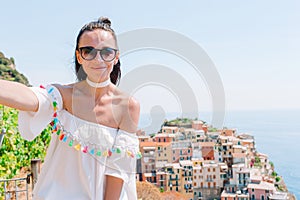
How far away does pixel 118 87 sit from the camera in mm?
776

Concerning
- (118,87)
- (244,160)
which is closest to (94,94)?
(118,87)

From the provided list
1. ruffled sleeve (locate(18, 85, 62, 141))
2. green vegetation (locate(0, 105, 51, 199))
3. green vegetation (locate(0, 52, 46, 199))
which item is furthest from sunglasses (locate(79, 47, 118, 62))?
green vegetation (locate(0, 105, 51, 199))

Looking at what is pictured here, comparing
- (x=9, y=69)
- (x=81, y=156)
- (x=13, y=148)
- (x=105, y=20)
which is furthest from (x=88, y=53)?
(x=9, y=69)

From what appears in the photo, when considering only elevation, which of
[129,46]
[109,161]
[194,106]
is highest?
[129,46]

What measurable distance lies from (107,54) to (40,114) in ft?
0.69

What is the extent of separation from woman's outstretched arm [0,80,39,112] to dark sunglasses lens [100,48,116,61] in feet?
0.60

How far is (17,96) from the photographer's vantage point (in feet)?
1.93

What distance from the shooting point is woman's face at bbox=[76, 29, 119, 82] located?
28.1 inches

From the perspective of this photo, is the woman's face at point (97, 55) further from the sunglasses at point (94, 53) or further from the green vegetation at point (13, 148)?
the green vegetation at point (13, 148)

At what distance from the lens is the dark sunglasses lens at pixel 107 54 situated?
0.71 meters

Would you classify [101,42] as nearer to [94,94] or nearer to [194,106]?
[94,94]

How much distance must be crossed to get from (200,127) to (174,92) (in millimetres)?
Result: 358

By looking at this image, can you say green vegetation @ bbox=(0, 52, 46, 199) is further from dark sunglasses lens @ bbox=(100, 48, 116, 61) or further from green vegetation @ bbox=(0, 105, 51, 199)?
dark sunglasses lens @ bbox=(100, 48, 116, 61)

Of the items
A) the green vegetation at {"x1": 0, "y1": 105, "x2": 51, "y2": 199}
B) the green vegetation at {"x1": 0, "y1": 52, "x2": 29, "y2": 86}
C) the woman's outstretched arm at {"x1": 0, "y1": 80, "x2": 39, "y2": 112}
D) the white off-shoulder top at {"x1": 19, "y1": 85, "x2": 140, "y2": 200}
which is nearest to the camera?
the woman's outstretched arm at {"x1": 0, "y1": 80, "x2": 39, "y2": 112}
